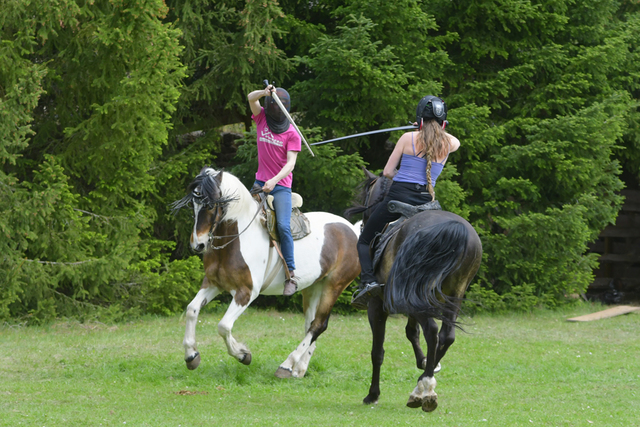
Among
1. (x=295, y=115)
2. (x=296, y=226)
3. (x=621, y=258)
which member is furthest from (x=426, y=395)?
(x=621, y=258)

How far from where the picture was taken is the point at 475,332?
1227 centimetres

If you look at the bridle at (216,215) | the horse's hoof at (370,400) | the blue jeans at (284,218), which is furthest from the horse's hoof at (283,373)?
the bridle at (216,215)

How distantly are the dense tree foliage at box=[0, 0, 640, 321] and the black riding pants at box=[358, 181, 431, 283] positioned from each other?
5557 millimetres

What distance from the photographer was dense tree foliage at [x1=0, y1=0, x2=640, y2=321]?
37.3 ft

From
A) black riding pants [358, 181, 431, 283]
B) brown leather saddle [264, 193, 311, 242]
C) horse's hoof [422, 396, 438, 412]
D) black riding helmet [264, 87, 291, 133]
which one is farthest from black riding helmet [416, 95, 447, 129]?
horse's hoof [422, 396, 438, 412]

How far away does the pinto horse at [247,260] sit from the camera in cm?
742

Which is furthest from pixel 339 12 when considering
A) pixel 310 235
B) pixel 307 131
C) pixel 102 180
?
pixel 310 235

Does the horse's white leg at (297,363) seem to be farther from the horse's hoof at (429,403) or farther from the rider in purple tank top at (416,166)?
the horse's hoof at (429,403)

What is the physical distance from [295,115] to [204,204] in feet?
22.4

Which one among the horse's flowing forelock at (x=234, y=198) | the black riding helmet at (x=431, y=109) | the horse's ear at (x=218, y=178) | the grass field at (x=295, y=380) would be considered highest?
the black riding helmet at (x=431, y=109)

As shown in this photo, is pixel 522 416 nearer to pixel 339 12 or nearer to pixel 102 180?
pixel 102 180

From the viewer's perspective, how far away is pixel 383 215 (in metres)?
6.91

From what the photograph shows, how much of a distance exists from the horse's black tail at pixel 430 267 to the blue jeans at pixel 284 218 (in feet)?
7.80

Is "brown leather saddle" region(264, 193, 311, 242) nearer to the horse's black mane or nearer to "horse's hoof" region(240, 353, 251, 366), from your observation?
the horse's black mane
